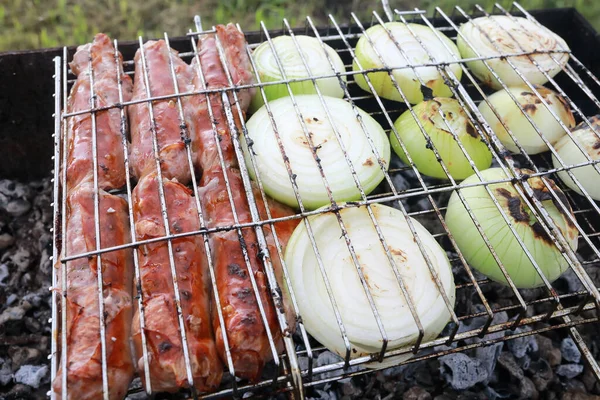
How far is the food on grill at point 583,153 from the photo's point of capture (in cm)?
275

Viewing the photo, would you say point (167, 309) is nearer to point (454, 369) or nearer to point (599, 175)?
point (454, 369)

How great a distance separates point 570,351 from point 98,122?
3.04 meters

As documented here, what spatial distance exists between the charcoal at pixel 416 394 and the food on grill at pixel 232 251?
3.62ft

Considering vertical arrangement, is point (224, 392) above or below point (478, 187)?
below

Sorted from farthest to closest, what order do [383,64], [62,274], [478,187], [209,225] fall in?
[383,64], [478,187], [209,225], [62,274]

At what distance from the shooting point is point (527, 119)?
291 centimetres

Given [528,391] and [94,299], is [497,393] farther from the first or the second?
[94,299]

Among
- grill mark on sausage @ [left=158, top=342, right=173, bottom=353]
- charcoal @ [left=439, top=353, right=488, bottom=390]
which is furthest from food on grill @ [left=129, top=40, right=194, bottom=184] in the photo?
charcoal @ [left=439, top=353, right=488, bottom=390]

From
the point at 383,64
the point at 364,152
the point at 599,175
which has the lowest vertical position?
the point at 599,175

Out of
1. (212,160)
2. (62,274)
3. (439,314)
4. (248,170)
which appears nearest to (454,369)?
(439,314)

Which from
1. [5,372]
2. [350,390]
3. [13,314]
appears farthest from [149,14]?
[350,390]

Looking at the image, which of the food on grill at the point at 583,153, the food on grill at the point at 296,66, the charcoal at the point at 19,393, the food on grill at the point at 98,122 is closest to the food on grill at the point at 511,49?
the food on grill at the point at 583,153

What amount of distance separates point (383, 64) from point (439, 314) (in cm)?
170

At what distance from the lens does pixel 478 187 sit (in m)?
2.51
